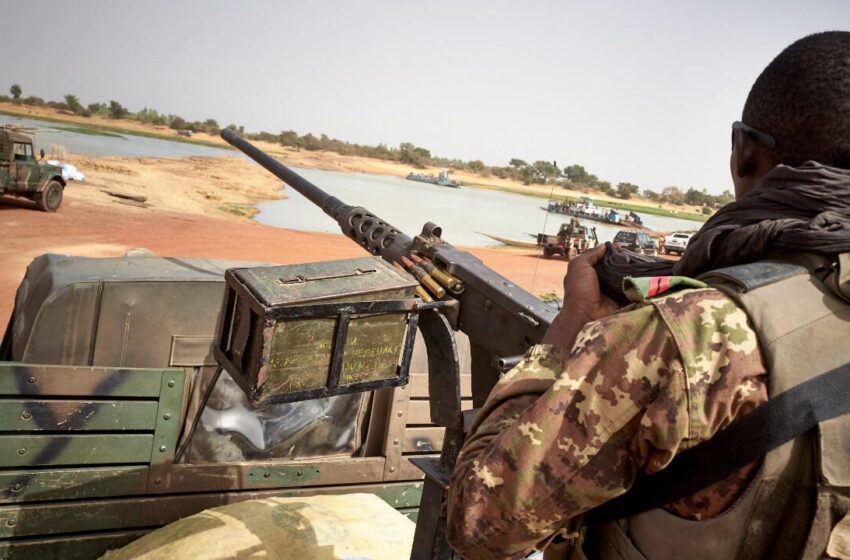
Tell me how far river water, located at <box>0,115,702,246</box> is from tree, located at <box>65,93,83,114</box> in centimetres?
1169

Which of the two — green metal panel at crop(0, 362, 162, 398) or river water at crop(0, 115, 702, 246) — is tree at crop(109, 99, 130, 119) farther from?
green metal panel at crop(0, 362, 162, 398)

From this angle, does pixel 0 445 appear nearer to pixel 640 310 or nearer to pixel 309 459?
pixel 309 459

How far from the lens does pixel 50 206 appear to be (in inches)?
723

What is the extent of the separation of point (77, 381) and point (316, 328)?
2081mm

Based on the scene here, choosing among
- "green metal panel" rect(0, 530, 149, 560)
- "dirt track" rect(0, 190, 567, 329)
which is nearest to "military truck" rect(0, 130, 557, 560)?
"green metal panel" rect(0, 530, 149, 560)

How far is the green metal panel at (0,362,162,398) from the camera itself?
12.0 feet

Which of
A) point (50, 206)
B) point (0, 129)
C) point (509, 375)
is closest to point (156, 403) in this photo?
point (509, 375)

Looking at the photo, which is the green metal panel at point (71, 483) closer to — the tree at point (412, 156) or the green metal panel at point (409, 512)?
the green metal panel at point (409, 512)

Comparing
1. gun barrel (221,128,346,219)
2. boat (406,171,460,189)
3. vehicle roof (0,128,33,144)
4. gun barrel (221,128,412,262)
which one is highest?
boat (406,171,460,189)

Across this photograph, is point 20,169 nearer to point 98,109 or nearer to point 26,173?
point 26,173

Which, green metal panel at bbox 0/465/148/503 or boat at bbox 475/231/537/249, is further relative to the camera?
boat at bbox 475/231/537/249

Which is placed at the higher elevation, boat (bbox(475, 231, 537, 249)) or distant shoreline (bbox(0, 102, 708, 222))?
distant shoreline (bbox(0, 102, 708, 222))


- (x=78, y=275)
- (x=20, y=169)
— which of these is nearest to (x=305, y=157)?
(x=20, y=169)

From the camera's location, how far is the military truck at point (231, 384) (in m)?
2.59
